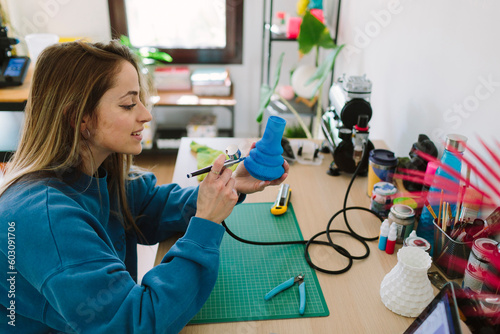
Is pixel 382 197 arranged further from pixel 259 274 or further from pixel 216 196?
pixel 216 196

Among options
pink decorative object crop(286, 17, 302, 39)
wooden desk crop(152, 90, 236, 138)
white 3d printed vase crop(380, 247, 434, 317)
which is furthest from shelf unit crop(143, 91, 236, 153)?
white 3d printed vase crop(380, 247, 434, 317)

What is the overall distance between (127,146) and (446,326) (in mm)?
746

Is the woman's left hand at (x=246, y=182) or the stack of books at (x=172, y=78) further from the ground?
the woman's left hand at (x=246, y=182)

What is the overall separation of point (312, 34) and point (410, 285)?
5.77ft

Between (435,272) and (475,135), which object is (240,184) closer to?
(435,272)

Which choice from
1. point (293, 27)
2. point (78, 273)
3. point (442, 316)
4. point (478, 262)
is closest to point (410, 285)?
point (478, 262)

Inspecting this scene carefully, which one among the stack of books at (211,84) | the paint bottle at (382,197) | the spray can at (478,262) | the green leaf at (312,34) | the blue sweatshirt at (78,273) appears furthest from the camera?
the stack of books at (211,84)

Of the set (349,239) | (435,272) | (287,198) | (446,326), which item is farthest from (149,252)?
(446,326)

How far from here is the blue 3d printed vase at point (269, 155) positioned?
101cm

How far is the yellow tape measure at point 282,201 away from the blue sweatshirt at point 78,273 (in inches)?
15.4

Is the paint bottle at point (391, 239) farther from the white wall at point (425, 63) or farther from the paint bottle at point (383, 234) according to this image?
the white wall at point (425, 63)

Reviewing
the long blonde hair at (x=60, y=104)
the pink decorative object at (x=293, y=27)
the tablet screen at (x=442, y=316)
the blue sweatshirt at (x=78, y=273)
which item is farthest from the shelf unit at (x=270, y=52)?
the tablet screen at (x=442, y=316)

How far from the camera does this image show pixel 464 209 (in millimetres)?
1012

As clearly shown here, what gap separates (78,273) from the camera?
0.77 metres
